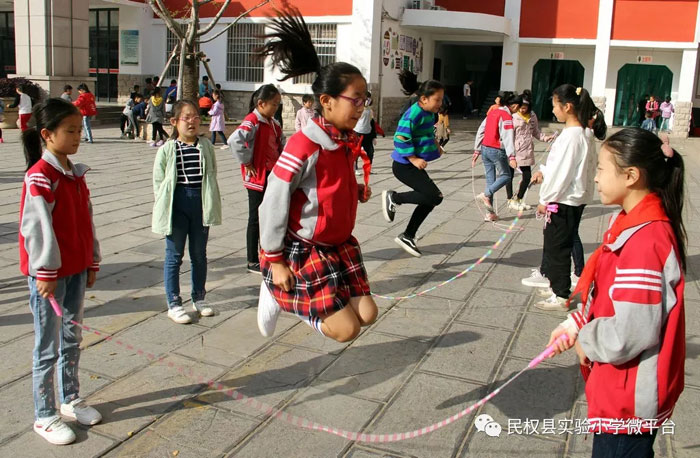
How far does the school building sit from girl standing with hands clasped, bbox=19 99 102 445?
17.6m

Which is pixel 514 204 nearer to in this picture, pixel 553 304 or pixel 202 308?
pixel 553 304

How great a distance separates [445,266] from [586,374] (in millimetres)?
3772

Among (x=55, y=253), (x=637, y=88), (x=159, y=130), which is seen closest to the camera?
(x=55, y=253)

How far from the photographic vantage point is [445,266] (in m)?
6.18

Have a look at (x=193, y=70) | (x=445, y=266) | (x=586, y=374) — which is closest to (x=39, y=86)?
(x=193, y=70)

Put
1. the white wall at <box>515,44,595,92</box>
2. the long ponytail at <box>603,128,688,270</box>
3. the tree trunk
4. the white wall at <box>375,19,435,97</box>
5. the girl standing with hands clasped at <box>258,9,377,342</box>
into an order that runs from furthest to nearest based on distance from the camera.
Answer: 1. the white wall at <box>515,44,595,92</box>
2. the white wall at <box>375,19,435,97</box>
3. the tree trunk
4. the girl standing with hands clasped at <box>258,9,377,342</box>
5. the long ponytail at <box>603,128,688,270</box>

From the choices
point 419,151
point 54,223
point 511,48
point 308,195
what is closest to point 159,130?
point 419,151

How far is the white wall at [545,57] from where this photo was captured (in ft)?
80.4

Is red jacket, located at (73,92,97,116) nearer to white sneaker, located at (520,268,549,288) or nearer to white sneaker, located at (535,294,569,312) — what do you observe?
white sneaker, located at (520,268,549,288)

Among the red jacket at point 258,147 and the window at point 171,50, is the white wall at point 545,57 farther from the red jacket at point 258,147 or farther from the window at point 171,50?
the red jacket at point 258,147

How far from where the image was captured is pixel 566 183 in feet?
15.7

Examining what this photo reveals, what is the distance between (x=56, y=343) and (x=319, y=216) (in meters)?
1.37

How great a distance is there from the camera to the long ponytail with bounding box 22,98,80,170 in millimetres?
3045

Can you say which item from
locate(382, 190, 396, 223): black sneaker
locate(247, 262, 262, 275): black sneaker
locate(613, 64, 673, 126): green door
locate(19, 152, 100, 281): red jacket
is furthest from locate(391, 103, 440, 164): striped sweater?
locate(613, 64, 673, 126): green door
